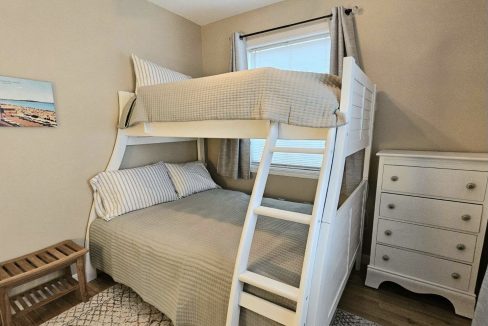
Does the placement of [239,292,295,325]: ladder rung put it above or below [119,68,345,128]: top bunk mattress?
below

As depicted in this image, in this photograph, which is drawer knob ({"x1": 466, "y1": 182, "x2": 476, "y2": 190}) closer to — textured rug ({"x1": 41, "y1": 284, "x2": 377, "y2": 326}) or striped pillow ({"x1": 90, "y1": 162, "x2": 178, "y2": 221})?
textured rug ({"x1": 41, "y1": 284, "x2": 377, "y2": 326})

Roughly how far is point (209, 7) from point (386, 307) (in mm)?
3029

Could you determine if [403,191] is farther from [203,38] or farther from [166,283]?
[203,38]

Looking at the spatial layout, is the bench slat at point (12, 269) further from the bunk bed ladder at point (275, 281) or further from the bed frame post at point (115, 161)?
the bunk bed ladder at point (275, 281)

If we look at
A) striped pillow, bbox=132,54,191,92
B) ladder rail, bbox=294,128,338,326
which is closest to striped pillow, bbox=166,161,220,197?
striped pillow, bbox=132,54,191,92

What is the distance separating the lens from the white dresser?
4.99 feet

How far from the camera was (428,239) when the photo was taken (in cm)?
167

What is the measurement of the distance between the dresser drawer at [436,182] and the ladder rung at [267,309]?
1.23 m

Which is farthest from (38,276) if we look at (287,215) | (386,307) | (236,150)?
(386,307)

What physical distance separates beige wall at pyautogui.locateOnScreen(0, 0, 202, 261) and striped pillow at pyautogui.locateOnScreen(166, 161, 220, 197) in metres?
0.46

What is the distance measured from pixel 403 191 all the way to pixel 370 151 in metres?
0.45

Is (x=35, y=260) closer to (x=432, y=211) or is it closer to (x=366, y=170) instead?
(x=366, y=170)

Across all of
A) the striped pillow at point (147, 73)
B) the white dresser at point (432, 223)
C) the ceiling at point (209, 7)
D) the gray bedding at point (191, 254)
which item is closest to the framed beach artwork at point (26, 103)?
the striped pillow at point (147, 73)

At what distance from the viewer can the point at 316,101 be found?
1.13 m
